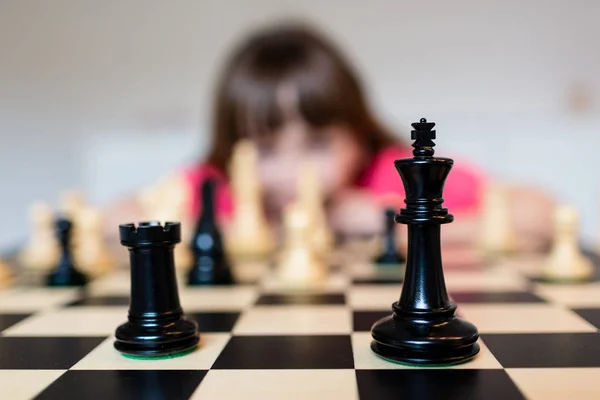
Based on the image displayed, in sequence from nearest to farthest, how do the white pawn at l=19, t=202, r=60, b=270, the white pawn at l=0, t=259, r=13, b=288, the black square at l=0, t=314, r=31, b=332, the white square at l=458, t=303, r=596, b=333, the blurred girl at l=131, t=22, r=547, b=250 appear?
the white square at l=458, t=303, r=596, b=333 < the black square at l=0, t=314, r=31, b=332 < the white pawn at l=0, t=259, r=13, b=288 < the white pawn at l=19, t=202, r=60, b=270 < the blurred girl at l=131, t=22, r=547, b=250

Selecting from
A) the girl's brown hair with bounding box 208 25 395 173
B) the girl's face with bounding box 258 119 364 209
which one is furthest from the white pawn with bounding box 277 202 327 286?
the girl's brown hair with bounding box 208 25 395 173

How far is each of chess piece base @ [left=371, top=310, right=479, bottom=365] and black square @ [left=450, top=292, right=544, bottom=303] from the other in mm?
331

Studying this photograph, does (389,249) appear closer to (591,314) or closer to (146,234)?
(591,314)

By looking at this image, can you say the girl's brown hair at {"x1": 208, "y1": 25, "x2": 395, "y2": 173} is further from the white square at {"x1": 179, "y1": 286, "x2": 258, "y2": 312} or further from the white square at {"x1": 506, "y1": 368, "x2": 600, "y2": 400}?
the white square at {"x1": 506, "y1": 368, "x2": 600, "y2": 400}

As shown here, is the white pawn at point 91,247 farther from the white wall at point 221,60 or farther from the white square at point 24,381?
the white wall at point 221,60

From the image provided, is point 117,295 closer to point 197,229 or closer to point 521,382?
point 197,229

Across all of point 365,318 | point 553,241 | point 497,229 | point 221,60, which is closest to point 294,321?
point 365,318

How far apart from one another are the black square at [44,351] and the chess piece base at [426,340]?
41cm

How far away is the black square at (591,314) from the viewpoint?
94 cm

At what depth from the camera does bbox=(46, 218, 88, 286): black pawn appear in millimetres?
1319

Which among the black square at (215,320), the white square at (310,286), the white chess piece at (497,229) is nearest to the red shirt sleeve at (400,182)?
the white chess piece at (497,229)

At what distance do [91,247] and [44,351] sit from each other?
0.68 meters

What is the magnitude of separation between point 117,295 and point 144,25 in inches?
103

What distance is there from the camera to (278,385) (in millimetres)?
691
